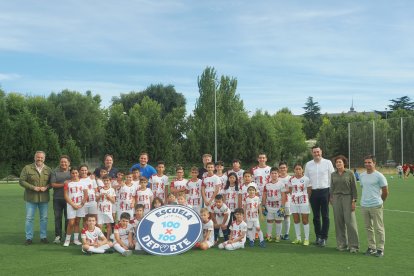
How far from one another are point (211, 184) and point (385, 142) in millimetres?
44390

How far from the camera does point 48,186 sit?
10.0 meters

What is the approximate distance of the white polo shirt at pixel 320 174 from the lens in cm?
945

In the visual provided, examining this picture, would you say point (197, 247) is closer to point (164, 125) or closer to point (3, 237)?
point (3, 237)

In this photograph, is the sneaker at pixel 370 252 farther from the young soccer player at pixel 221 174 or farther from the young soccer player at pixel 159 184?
the young soccer player at pixel 159 184

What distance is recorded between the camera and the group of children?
31.1 feet

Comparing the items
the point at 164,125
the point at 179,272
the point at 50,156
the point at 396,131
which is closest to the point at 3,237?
the point at 179,272

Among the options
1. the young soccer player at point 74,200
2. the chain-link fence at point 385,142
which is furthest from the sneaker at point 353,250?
the chain-link fence at point 385,142

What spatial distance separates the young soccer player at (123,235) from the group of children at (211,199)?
0.02 metres

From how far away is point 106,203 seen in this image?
9984 mm

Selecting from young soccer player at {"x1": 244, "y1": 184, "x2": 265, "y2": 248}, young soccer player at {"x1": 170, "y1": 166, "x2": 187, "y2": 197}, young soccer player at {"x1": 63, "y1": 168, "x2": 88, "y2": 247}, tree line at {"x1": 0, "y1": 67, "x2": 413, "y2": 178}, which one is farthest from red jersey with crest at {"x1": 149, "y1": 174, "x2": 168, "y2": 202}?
tree line at {"x1": 0, "y1": 67, "x2": 413, "y2": 178}

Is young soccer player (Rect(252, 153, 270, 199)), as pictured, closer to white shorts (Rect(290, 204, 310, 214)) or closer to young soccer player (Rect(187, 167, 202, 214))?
white shorts (Rect(290, 204, 310, 214))

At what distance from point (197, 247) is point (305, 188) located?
2542mm

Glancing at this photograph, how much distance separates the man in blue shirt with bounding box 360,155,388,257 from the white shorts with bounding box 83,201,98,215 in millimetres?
5471

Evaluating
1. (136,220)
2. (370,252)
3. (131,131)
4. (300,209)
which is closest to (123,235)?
(136,220)
